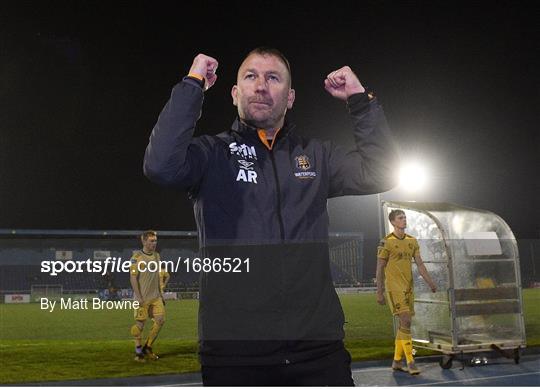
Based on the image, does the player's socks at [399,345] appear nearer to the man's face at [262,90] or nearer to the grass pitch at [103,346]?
the grass pitch at [103,346]

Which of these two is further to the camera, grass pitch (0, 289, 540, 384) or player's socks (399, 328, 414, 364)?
grass pitch (0, 289, 540, 384)

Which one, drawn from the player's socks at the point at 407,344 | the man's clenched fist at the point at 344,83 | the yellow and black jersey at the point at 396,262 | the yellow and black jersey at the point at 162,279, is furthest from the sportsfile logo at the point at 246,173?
the yellow and black jersey at the point at 162,279

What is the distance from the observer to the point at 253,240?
6.55 ft

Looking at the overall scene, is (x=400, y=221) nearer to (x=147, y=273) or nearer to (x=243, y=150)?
(x=147, y=273)

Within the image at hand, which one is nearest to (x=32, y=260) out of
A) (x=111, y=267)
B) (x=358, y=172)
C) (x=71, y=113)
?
(x=111, y=267)

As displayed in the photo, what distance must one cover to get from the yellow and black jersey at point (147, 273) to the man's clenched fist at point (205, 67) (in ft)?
21.6

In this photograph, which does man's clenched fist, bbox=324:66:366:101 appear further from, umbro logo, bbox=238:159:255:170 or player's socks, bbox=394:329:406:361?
player's socks, bbox=394:329:406:361

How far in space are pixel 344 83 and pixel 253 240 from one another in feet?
2.53

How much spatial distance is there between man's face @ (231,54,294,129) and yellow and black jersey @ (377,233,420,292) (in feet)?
16.9

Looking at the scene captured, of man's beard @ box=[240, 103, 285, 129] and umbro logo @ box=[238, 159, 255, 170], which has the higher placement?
man's beard @ box=[240, 103, 285, 129]

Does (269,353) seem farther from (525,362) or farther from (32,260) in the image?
(32,260)

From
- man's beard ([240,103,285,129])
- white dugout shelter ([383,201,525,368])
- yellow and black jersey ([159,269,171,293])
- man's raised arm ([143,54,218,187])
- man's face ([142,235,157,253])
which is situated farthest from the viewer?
yellow and black jersey ([159,269,171,293])

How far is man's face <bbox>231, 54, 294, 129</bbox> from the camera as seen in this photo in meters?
2.12

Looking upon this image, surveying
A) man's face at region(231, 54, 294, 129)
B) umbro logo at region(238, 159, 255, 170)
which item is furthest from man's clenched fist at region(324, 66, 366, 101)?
umbro logo at region(238, 159, 255, 170)
